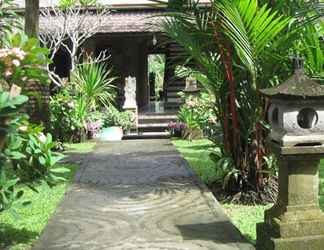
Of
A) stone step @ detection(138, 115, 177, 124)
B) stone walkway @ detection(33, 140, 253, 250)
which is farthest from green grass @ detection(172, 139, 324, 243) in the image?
stone step @ detection(138, 115, 177, 124)

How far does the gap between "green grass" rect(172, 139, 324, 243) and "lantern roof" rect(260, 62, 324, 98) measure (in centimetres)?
147

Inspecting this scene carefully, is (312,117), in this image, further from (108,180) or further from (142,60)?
(142,60)

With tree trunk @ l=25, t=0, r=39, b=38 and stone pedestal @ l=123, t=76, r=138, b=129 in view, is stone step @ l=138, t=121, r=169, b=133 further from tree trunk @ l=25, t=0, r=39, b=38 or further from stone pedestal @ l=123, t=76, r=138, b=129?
tree trunk @ l=25, t=0, r=39, b=38

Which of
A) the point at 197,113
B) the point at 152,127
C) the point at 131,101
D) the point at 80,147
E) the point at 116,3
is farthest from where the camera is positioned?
the point at 116,3

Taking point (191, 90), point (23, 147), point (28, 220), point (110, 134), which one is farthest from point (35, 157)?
point (191, 90)

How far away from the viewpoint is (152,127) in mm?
15273

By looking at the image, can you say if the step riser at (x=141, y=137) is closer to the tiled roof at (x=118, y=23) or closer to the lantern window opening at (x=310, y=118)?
the tiled roof at (x=118, y=23)

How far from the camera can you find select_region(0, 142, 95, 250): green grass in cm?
477

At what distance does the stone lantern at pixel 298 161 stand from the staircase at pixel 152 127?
984 centimetres

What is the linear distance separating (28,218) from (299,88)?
128 inches

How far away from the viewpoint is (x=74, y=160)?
385 inches

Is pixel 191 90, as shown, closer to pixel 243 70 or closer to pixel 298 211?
pixel 243 70

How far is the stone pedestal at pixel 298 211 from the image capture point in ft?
13.6

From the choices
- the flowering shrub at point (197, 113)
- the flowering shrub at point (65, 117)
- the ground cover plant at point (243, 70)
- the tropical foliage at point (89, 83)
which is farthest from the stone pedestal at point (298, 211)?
the tropical foliage at point (89, 83)
